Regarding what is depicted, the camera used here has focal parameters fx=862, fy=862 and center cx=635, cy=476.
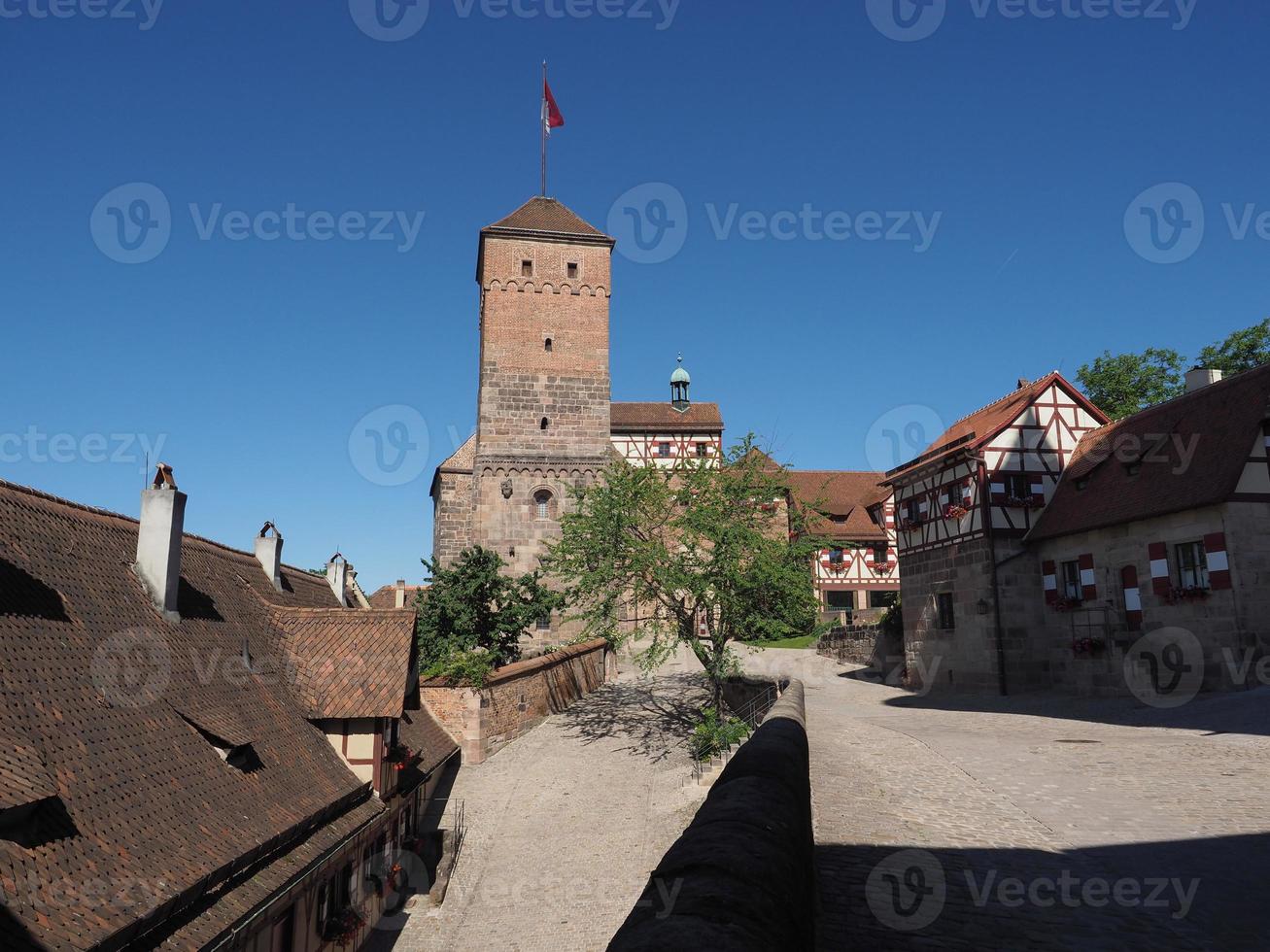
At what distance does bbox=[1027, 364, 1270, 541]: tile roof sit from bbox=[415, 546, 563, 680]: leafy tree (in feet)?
46.4

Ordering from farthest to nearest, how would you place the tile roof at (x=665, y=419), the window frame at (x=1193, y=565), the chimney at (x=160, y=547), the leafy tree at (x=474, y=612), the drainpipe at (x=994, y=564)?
the tile roof at (x=665, y=419)
the leafy tree at (x=474, y=612)
the drainpipe at (x=994, y=564)
the window frame at (x=1193, y=565)
the chimney at (x=160, y=547)

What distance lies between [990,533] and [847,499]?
22.6 meters

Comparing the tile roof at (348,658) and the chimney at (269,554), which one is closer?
the tile roof at (348,658)

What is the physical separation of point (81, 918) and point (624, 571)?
15.7 metres

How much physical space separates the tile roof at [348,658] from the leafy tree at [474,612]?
7908 millimetres

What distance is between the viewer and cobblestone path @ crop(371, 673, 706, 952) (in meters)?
13.7

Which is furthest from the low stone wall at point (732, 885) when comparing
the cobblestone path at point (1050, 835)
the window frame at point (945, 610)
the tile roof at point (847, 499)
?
the tile roof at point (847, 499)

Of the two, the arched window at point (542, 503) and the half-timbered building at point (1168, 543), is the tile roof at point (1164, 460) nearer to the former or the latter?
the half-timbered building at point (1168, 543)

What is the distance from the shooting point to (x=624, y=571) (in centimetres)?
2152

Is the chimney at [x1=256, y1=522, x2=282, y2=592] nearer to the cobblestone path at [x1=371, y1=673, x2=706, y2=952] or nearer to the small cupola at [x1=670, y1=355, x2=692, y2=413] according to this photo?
the cobblestone path at [x1=371, y1=673, x2=706, y2=952]

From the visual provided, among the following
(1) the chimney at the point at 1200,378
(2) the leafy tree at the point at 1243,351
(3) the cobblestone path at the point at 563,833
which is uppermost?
(2) the leafy tree at the point at 1243,351

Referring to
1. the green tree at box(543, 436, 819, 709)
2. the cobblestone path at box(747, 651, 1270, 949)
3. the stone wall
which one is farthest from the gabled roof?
the cobblestone path at box(747, 651, 1270, 949)

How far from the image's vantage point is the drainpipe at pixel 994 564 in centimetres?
2358

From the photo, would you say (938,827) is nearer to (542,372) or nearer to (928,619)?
(928,619)
